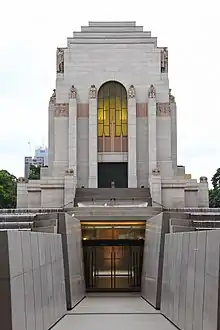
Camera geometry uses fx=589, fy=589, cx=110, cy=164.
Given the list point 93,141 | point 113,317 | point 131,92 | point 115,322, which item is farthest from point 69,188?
point 115,322

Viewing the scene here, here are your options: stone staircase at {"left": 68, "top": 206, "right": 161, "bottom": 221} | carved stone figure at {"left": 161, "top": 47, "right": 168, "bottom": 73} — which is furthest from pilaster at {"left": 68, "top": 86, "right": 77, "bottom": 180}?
stone staircase at {"left": 68, "top": 206, "right": 161, "bottom": 221}

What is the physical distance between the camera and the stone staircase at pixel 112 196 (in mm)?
40500

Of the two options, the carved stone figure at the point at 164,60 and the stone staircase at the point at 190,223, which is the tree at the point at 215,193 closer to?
the carved stone figure at the point at 164,60

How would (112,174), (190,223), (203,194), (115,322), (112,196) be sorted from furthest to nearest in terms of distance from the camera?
(112,174) < (203,194) < (112,196) < (190,223) < (115,322)

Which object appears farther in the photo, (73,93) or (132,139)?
(73,93)

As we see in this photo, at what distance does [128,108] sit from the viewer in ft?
158

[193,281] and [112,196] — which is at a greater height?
[193,281]

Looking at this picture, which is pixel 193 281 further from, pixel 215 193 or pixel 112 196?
pixel 215 193

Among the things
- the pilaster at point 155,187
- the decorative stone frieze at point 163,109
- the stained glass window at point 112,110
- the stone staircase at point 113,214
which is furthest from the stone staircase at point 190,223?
the stained glass window at point 112,110

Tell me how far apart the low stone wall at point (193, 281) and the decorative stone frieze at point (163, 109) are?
29.2 meters

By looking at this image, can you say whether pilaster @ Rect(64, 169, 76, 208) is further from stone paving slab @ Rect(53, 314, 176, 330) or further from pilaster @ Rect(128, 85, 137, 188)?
stone paving slab @ Rect(53, 314, 176, 330)

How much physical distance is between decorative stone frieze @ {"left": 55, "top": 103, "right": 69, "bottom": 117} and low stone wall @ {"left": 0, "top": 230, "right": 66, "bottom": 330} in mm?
30808

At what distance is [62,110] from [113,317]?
3138cm

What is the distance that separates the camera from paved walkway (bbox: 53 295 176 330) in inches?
650
